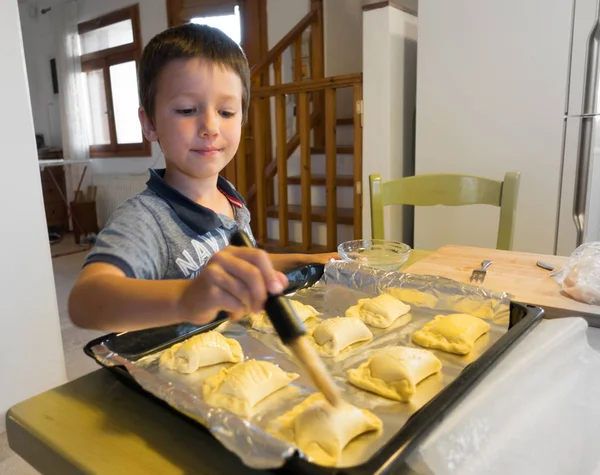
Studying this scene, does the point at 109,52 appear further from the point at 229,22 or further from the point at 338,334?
A: the point at 338,334

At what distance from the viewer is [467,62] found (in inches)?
81.7

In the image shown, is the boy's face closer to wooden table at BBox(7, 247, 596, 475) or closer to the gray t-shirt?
the gray t-shirt

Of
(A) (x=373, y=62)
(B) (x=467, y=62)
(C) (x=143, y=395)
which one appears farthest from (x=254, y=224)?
(C) (x=143, y=395)

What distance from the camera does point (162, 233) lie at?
2.74ft

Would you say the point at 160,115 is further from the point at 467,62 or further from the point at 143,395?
the point at 467,62

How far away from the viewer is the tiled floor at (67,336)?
1486 millimetres

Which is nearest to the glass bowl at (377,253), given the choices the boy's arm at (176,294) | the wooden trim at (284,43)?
the boy's arm at (176,294)

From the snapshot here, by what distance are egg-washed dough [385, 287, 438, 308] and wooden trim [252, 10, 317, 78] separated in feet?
8.14

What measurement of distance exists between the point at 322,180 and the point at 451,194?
1.74 metres

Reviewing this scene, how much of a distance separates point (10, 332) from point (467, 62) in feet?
6.75

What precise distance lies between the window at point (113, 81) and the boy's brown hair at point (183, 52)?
4.08 m

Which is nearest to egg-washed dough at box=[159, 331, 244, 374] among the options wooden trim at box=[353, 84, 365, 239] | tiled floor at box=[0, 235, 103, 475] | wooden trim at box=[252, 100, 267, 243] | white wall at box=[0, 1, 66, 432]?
tiled floor at box=[0, 235, 103, 475]

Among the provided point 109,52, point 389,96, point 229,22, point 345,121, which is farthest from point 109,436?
point 109,52

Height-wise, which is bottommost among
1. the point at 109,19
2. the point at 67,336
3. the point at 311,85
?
the point at 67,336
